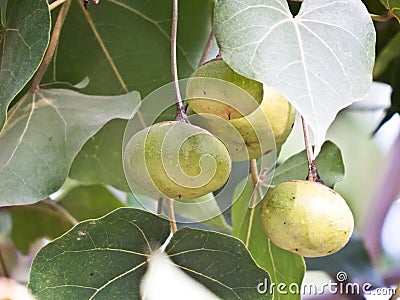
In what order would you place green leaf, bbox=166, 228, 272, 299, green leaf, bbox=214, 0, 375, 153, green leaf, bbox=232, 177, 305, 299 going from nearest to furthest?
green leaf, bbox=214, 0, 375, 153, green leaf, bbox=166, 228, 272, 299, green leaf, bbox=232, 177, 305, 299

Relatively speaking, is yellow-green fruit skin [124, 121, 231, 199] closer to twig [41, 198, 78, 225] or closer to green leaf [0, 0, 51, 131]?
green leaf [0, 0, 51, 131]

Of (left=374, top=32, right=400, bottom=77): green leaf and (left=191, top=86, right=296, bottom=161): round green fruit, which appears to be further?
(left=374, top=32, right=400, bottom=77): green leaf

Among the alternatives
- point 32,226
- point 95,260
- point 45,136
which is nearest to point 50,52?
point 45,136

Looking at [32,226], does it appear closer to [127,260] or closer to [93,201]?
[93,201]

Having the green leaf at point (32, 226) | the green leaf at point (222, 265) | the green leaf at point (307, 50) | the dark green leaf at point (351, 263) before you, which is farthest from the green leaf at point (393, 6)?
the green leaf at point (32, 226)

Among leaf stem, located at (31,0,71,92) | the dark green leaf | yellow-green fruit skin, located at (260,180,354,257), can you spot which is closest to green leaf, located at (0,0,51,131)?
leaf stem, located at (31,0,71,92)

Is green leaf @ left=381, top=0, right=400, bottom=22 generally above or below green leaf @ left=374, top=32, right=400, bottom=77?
above

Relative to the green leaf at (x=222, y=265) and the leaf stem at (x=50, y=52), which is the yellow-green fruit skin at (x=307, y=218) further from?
the leaf stem at (x=50, y=52)
